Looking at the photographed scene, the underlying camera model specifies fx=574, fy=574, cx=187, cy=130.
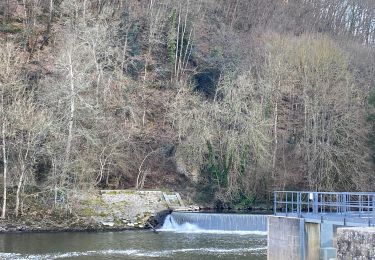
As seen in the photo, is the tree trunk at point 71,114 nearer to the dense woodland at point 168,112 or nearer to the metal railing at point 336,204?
the dense woodland at point 168,112

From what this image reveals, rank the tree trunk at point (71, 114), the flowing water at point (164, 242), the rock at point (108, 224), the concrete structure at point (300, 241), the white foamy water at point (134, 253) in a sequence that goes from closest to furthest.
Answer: the concrete structure at point (300, 241)
the white foamy water at point (134, 253)
the flowing water at point (164, 242)
the rock at point (108, 224)
the tree trunk at point (71, 114)

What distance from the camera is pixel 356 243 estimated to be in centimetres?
873

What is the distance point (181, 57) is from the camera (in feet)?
180

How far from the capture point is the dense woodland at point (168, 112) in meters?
34.8

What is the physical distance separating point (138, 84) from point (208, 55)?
9.86 metres

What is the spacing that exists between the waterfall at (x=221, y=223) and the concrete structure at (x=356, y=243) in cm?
2247

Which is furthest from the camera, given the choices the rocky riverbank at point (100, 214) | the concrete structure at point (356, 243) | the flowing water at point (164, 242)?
the rocky riverbank at point (100, 214)

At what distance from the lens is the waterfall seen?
31578 mm

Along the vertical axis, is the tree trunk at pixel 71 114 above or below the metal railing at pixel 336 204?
above

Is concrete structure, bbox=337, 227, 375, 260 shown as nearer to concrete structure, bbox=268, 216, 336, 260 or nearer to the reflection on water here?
concrete structure, bbox=268, 216, 336, 260

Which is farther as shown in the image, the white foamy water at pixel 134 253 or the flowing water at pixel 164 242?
the flowing water at pixel 164 242

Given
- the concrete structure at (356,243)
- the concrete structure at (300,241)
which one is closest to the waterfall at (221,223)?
the concrete structure at (300,241)

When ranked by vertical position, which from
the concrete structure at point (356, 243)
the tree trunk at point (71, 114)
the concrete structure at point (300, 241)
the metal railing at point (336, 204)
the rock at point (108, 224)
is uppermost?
the tree trunk at point (71, 114)

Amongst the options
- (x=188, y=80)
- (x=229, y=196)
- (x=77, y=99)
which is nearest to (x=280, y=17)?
(x=188, y=80)
